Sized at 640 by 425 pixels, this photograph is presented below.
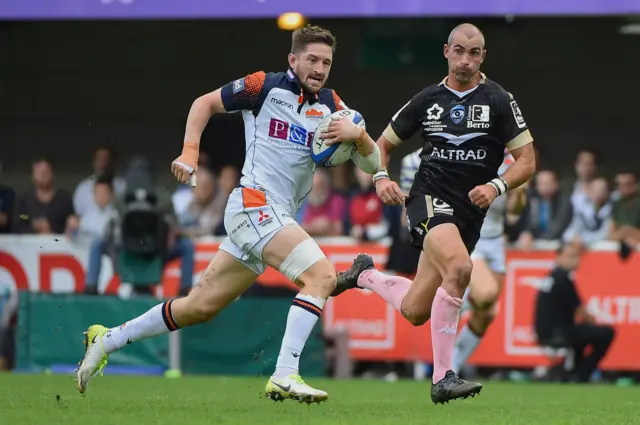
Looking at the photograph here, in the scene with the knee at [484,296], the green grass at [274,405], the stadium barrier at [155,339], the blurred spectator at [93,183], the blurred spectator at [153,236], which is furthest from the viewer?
the blurred spectator at [93,183]

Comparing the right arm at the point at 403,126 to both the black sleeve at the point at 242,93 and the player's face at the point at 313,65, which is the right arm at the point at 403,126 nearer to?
the player's face at the point at 313,65

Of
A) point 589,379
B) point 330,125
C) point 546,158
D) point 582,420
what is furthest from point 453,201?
point 546,158

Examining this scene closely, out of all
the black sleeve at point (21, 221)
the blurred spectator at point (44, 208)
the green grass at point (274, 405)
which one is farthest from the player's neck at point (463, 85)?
the black sleeve at point (21, 221)

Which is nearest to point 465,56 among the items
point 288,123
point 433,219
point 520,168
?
point 520,168

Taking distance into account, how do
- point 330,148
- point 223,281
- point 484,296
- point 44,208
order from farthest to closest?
point 44,208, point 484,296, point 223,281, point 330,148

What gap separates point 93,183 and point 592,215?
6.16 m

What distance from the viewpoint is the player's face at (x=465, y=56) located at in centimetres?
923

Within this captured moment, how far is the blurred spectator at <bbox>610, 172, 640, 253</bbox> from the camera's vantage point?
15.6m

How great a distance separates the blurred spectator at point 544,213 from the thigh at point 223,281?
7374 millimetres

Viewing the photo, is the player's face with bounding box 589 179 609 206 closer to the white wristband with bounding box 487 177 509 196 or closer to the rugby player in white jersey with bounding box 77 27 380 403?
the white wristband with bounding box 487 177 509 196

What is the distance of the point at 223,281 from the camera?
8633 millimetres

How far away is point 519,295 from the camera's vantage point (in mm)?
15469

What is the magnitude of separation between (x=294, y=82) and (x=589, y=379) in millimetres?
7619

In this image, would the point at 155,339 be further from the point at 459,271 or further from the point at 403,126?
the point at 459,271
